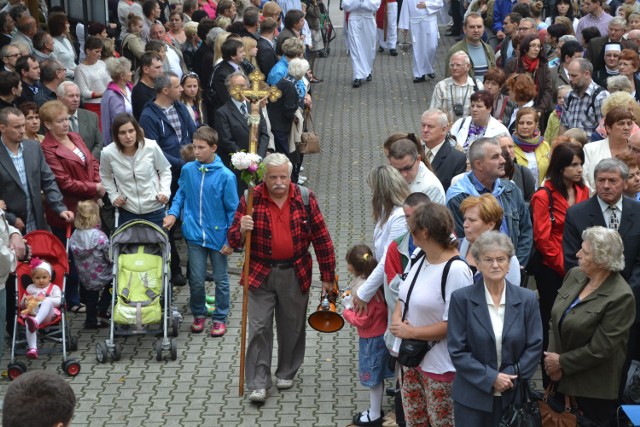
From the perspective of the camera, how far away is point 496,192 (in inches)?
337

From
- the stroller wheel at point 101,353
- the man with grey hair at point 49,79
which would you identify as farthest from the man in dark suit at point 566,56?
the stroller wheel at point 101,353

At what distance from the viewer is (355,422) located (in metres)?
8.54

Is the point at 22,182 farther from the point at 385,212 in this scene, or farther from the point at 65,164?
the point at 385,212

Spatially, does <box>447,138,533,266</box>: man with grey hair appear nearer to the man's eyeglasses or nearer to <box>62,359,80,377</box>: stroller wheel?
the man's eyeglasses

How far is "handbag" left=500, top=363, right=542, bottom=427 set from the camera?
266 inches

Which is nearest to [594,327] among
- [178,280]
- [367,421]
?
[367,421]

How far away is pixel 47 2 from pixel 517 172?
11.4m

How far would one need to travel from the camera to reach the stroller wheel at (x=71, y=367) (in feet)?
31.2

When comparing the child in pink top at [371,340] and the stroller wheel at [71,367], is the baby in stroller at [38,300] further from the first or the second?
the child in pink top at [371,340]

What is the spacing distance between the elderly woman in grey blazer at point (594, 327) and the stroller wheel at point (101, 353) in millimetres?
3908

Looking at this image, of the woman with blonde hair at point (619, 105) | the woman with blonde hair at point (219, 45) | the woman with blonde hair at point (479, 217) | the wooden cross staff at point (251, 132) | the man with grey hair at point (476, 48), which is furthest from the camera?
the woman with blonde hair at point (219, 45)

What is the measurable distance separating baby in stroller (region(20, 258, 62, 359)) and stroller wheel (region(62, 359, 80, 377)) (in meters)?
0.28

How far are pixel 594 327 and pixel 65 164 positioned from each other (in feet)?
17.4

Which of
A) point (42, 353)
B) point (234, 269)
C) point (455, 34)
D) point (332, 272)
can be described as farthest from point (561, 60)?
point (455, 34)
